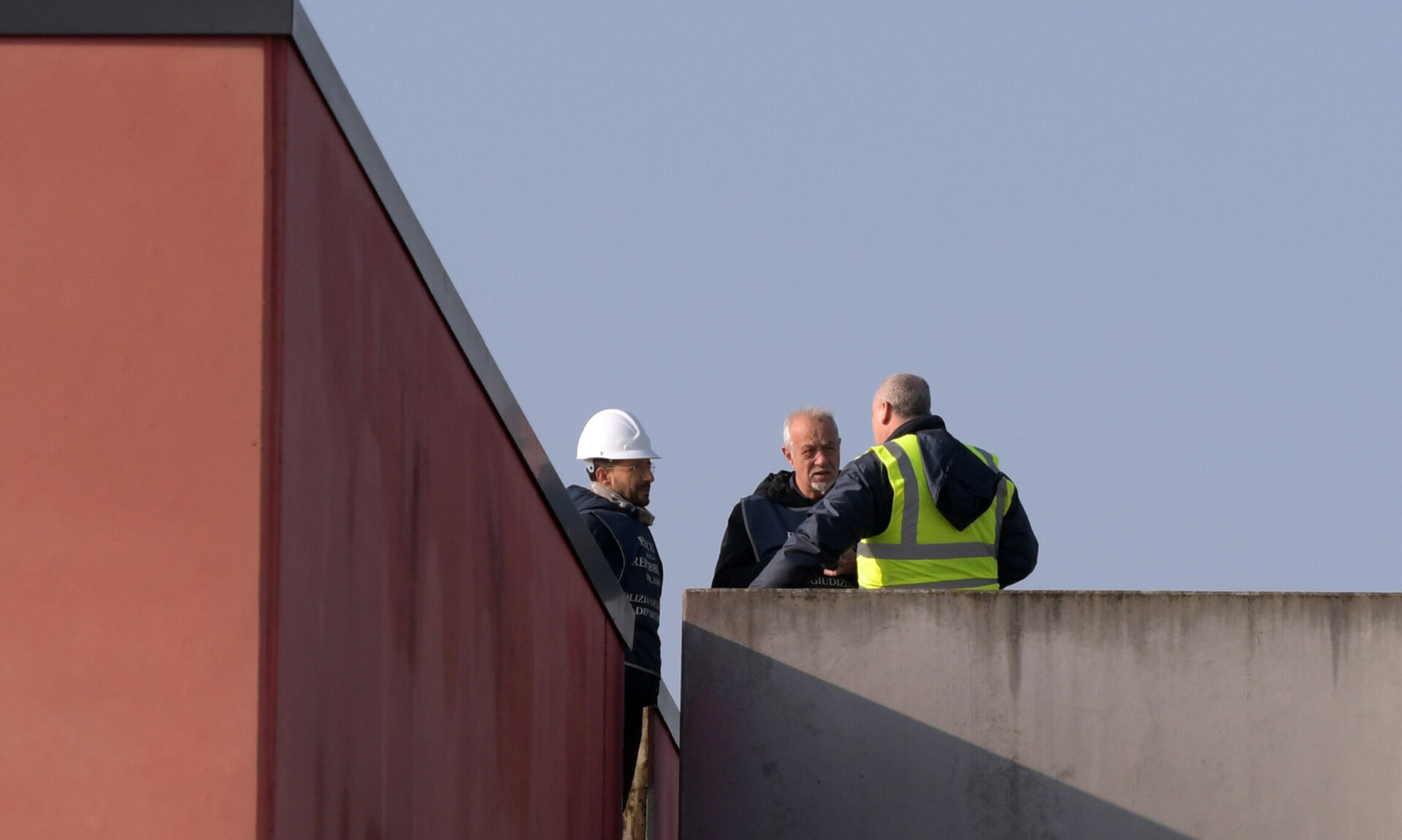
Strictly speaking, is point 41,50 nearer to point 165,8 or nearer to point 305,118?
point 165,8

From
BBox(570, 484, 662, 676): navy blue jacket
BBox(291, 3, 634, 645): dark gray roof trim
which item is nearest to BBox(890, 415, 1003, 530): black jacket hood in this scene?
BBox(570, 484, 662, 676): navy blue jacket

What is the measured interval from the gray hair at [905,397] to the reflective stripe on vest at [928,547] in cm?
17

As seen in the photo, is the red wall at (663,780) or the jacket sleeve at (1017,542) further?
the red wall at (663,780)

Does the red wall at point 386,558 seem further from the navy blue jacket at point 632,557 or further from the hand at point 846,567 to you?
the hand at point 846,567

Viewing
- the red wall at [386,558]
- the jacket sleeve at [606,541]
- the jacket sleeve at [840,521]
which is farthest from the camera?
the jacket sleeve at [606,541]

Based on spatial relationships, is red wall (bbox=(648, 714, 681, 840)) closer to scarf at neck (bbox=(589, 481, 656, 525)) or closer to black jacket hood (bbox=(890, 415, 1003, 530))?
scarf at neck (bbox=(589, 481, 656, 525))

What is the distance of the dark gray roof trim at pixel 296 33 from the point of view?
125 inches

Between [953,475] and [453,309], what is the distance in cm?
245

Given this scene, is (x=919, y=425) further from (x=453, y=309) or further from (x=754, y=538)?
(x=453, y=309)

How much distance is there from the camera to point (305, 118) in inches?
131

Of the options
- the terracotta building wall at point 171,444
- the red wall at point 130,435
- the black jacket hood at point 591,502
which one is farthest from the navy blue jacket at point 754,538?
the red wall at point 130,435

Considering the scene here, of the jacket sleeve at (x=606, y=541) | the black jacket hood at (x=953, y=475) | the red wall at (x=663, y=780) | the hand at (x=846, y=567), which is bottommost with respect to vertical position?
the red wall at (x=663, y=780)

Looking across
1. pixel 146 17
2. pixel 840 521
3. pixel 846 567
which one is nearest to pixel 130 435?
pixel 146 17

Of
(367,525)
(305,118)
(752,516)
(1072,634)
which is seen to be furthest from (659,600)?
(305,118)
